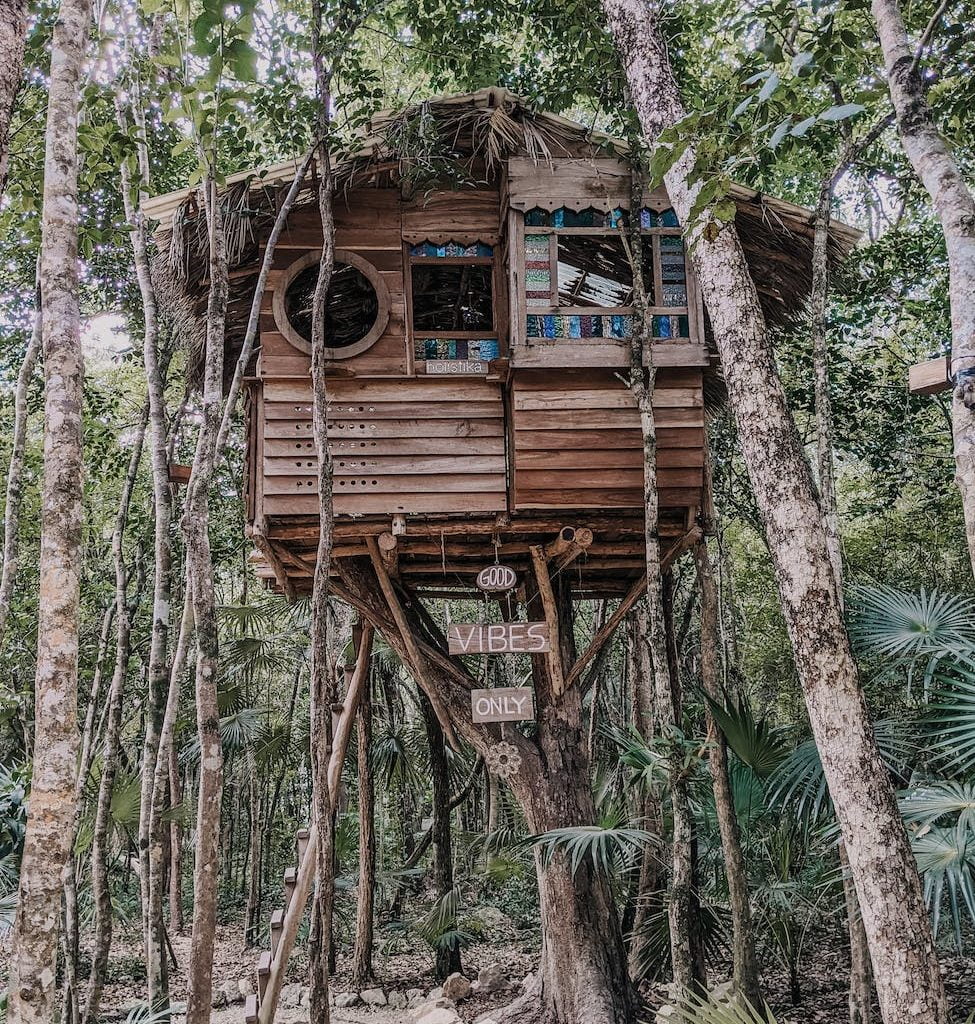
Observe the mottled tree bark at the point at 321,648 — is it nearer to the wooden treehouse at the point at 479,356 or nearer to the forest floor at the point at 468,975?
the wooden treehouse at the point at 479,356

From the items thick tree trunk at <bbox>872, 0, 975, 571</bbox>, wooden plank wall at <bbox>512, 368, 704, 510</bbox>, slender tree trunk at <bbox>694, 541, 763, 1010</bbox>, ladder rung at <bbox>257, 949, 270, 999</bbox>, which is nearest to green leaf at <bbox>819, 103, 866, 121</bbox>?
thick tree trunk at <bbox>872, 0, 975, 571</bbox>

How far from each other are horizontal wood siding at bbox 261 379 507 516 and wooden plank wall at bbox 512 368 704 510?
268mm

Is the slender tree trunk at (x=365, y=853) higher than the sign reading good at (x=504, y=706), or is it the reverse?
the sign reading good at (x=504, y=706)

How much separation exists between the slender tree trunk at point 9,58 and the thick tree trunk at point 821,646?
97.1 inches

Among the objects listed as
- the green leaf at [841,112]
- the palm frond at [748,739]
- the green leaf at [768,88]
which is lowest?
the palm frond at [748,739]

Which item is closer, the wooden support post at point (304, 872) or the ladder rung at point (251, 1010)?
the ladder rung at point (251, 1010)

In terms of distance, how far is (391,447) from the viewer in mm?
6949

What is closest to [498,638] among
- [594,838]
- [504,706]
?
[504,706]

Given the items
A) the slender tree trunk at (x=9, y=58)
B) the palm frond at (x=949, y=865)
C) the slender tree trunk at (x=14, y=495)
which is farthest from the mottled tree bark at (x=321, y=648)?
the slender tree trunk at (x=9, y=58)

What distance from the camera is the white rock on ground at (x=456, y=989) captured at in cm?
891

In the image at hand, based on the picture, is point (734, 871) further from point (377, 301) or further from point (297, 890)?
point (377, 301)

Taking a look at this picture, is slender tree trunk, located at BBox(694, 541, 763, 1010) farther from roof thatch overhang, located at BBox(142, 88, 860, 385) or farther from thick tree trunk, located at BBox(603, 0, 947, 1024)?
roof thatch overhang, located at BBox(142, 88, 860, 385)

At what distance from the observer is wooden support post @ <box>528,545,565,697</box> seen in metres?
7.68

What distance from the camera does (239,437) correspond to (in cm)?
1220
